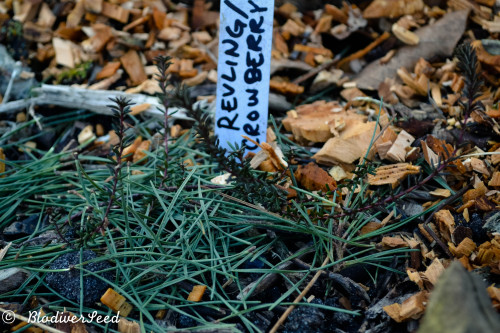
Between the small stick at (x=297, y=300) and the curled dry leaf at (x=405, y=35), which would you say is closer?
the small stick at (x=297, y=300)

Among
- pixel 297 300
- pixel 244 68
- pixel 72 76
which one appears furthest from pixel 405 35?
pixel 72 76

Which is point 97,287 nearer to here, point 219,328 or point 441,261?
point 219,328

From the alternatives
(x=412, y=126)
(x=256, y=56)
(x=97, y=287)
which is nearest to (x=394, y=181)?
(x=412, y=126)

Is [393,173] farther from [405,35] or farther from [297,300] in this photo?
[405,35]

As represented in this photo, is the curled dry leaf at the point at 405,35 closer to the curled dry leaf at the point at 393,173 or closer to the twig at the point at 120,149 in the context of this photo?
the curled dry leaf at the point at 393,173

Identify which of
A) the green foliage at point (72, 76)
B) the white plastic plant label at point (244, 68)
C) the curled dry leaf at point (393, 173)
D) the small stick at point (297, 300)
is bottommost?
the small stick at point (297, 300)

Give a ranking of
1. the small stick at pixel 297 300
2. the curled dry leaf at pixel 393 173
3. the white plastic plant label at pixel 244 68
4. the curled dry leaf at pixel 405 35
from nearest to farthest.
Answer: the small stick at pixel 297 300 → the curled dry leaf at pixel 393 173 → the white plastic plant label at pixel 244 68 → the curled dry leaf at pixel 405 35

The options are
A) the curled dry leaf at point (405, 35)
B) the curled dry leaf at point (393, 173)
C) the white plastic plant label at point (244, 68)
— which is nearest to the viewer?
the curled dry leaf at point (393, 173)

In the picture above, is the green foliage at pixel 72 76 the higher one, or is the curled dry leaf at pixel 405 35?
the curled dry leaf at pixel 405 35

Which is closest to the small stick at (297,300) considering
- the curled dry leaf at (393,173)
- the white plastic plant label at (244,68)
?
the curled dry leaf at (393,173)

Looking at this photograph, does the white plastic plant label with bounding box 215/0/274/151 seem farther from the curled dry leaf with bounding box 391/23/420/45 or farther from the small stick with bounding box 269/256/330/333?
the curled dry leaf with bounding box 391/23/420/45
